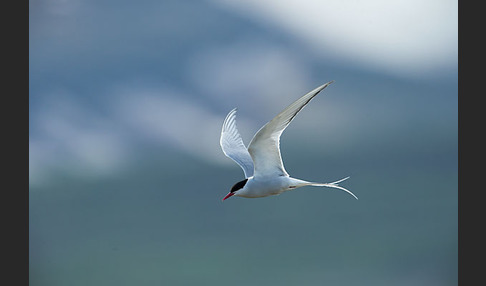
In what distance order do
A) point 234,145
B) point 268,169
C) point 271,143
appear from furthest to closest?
point 234,145 → point 268,169 → point 271,143

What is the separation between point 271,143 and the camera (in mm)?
3848

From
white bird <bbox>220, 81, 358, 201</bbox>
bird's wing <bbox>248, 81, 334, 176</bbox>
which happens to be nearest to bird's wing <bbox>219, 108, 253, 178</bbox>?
white bird <bbox>220, 81, 358, 201</bbox>

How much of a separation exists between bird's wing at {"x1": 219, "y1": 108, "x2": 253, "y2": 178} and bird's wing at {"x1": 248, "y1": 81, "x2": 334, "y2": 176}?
0.38m

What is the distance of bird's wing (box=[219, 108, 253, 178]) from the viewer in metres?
4.48

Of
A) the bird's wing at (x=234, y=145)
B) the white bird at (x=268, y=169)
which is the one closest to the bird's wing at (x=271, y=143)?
the white bird at (x=268, y=169)

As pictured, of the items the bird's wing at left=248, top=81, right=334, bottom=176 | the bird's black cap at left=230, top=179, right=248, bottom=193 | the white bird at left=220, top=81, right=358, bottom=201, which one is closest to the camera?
the bird's wing at left=248, top=81, right=334, bottom=176

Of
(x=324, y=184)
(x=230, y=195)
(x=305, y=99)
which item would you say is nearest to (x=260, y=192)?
(x=230, y=195)

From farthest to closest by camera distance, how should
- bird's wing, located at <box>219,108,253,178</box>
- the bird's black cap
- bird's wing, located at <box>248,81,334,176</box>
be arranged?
1. bird's wing, located at <box>219,108,253,178</box>
2. the bird's black cap
3. bird's wing, located at <box>248,81,334,176</box>

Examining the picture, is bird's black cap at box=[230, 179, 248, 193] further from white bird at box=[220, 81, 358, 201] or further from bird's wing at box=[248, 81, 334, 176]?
bird's wing at box=[248, 81, 334, 176]

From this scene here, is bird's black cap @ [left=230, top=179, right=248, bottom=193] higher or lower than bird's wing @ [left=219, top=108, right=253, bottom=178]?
lower

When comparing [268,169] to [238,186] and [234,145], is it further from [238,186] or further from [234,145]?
[234,145]

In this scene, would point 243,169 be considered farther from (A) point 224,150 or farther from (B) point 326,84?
(B) point 326,84

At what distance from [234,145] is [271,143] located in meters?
1.00

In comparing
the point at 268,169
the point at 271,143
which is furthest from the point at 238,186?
the point at 271,143
